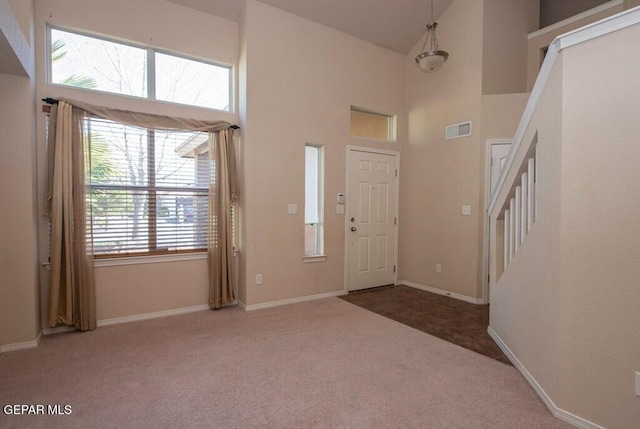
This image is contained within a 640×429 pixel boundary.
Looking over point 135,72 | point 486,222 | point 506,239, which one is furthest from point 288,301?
point 135,72

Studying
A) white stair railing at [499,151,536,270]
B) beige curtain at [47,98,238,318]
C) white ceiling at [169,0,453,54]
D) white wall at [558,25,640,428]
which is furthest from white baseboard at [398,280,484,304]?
beige curtain at [47,98,238,318]

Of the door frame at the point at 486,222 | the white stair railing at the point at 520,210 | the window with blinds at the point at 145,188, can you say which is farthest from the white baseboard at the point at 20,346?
the door frame at the point at 486,222

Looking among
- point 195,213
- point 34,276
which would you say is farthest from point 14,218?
point 195,213

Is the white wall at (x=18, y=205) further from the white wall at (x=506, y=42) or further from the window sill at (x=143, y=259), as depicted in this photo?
the white wall at (x=506, y=42)

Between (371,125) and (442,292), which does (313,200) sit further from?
(442,292)

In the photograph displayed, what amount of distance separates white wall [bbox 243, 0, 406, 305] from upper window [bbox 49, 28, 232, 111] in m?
0.55

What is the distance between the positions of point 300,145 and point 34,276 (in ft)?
10.0

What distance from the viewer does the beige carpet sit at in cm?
195

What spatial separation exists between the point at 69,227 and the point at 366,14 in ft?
14.3

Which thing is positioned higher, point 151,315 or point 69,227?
point 69,227

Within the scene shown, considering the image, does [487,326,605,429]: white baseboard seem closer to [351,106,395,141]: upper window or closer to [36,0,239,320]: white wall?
[36,0,239,320]: white wall

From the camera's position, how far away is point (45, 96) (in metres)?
3.14

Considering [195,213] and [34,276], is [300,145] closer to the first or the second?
[195,213]

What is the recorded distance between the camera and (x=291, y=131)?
4.23 metres
